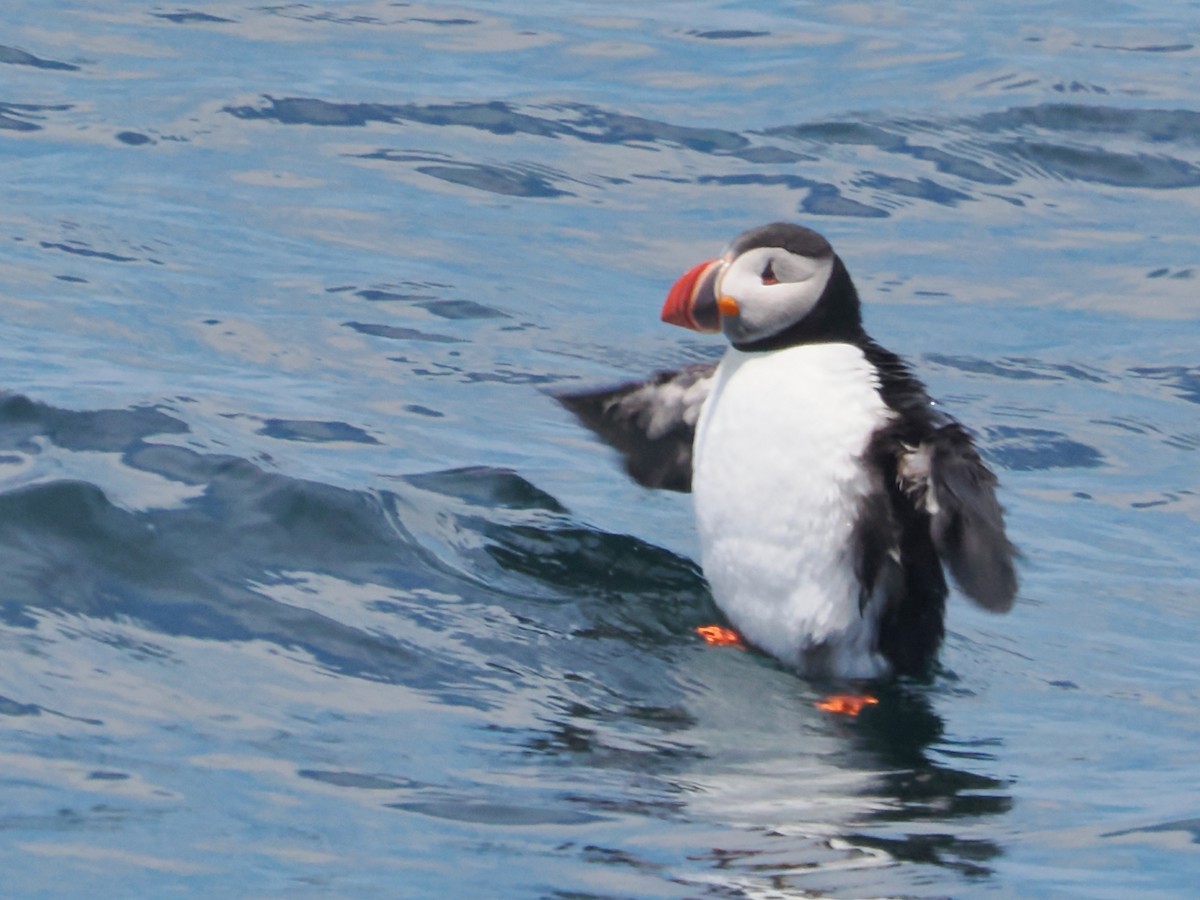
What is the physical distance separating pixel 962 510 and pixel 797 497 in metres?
0.49

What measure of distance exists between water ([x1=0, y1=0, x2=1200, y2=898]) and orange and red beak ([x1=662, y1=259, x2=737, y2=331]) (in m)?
0.88

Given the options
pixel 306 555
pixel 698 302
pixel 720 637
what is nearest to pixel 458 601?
pixel 306 555

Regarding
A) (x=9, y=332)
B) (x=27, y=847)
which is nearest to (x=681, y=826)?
(x=27, y=847)

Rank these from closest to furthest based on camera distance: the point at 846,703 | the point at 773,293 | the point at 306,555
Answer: the point at 846,703, the point at 773,293, the point at 306,555

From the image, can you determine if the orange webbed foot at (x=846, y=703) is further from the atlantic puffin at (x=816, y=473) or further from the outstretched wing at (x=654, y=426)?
the outstretched wing at (x=654, y=426)

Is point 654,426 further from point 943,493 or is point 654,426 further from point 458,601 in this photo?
point 943,493

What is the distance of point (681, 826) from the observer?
→ 4672 millimetres

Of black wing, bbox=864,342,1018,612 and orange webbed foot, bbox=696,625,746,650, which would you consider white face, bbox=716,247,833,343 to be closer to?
black wing, bbox=864,342,1018,612

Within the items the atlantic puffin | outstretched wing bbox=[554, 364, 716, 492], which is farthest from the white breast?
outstretched wing bbox=[554, 364, 716, 492]

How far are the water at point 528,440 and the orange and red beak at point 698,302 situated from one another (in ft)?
2.90

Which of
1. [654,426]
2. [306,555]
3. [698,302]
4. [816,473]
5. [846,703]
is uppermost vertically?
[698,302]

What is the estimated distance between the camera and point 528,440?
25.7ft

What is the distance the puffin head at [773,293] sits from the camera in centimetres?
594

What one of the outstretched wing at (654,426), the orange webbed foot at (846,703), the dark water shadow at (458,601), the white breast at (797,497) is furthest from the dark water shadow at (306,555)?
the orange webbed foot at (846,703)
